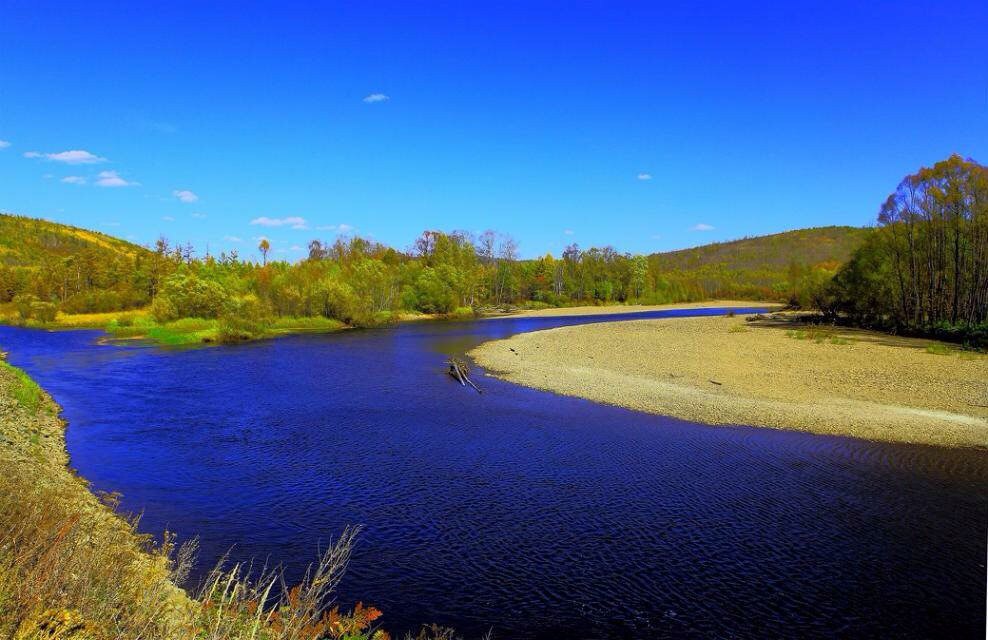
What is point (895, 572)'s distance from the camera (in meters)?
10.1

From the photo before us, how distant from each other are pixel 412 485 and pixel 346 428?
22.3ft

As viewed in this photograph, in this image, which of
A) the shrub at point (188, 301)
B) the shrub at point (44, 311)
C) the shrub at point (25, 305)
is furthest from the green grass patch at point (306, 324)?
the shrub at point (25, 305)

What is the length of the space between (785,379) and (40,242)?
181 meters

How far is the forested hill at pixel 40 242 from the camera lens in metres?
116

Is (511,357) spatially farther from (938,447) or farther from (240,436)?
(938,447)

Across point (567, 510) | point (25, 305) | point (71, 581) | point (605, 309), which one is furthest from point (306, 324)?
point (605, 309)

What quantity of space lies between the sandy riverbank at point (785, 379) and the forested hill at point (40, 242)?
86.9 meters

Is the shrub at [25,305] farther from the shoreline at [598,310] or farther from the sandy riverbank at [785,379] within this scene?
the sandy riverbank at [785,379]

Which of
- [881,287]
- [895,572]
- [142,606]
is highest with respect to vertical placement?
[881,287]

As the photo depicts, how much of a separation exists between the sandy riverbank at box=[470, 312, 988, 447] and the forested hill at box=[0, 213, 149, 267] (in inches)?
3422

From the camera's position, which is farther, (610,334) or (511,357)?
(610,334)

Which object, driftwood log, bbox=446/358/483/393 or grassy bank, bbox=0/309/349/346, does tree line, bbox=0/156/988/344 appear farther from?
driftwood log, bbox=446/358/483/393

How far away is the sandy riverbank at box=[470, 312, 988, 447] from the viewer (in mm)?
20406

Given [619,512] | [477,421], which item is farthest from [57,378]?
[619,512]
